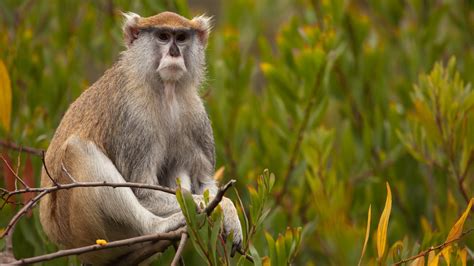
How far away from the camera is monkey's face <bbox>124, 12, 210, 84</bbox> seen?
466cm

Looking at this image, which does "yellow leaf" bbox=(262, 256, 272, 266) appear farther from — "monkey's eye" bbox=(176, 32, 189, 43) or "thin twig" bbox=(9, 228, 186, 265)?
"monkey's eye" bbox=(176, 32, 189, 43)

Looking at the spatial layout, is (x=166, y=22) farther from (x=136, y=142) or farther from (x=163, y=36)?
(x=136, y=142)

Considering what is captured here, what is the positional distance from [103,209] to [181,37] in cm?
91

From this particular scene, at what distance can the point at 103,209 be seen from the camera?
4.46m

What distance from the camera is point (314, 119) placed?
604 centimetres

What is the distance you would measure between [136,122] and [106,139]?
6.4 inches

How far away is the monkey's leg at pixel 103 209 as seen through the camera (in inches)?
175

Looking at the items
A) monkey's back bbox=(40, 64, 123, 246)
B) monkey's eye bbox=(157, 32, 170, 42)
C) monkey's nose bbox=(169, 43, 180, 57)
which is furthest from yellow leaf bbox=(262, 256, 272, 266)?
monkey's eye bbox=(157, 32, 170, 42)

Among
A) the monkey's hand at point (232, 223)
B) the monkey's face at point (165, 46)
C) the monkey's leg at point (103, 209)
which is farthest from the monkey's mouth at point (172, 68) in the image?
the monkey's hand at point (232, 223)

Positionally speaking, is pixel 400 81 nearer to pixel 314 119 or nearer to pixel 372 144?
pixel 372 144

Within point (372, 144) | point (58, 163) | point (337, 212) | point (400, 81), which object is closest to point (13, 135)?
point (58, 163)

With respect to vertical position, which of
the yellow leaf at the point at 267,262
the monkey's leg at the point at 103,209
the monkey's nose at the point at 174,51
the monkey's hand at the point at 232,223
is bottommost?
the yellow leaf at the point at 267,262

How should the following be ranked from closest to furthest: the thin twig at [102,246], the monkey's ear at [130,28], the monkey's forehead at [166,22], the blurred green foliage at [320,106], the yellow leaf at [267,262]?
→ the thin twig at [102,246], the yellow leaf at [267,262], the monkey's forehead at [166,22], the monkey's ear at [130,28], the blurred green foliage at [320,106]

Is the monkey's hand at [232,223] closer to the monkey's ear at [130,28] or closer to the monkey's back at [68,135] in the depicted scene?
the monkey's back at [68,135]
